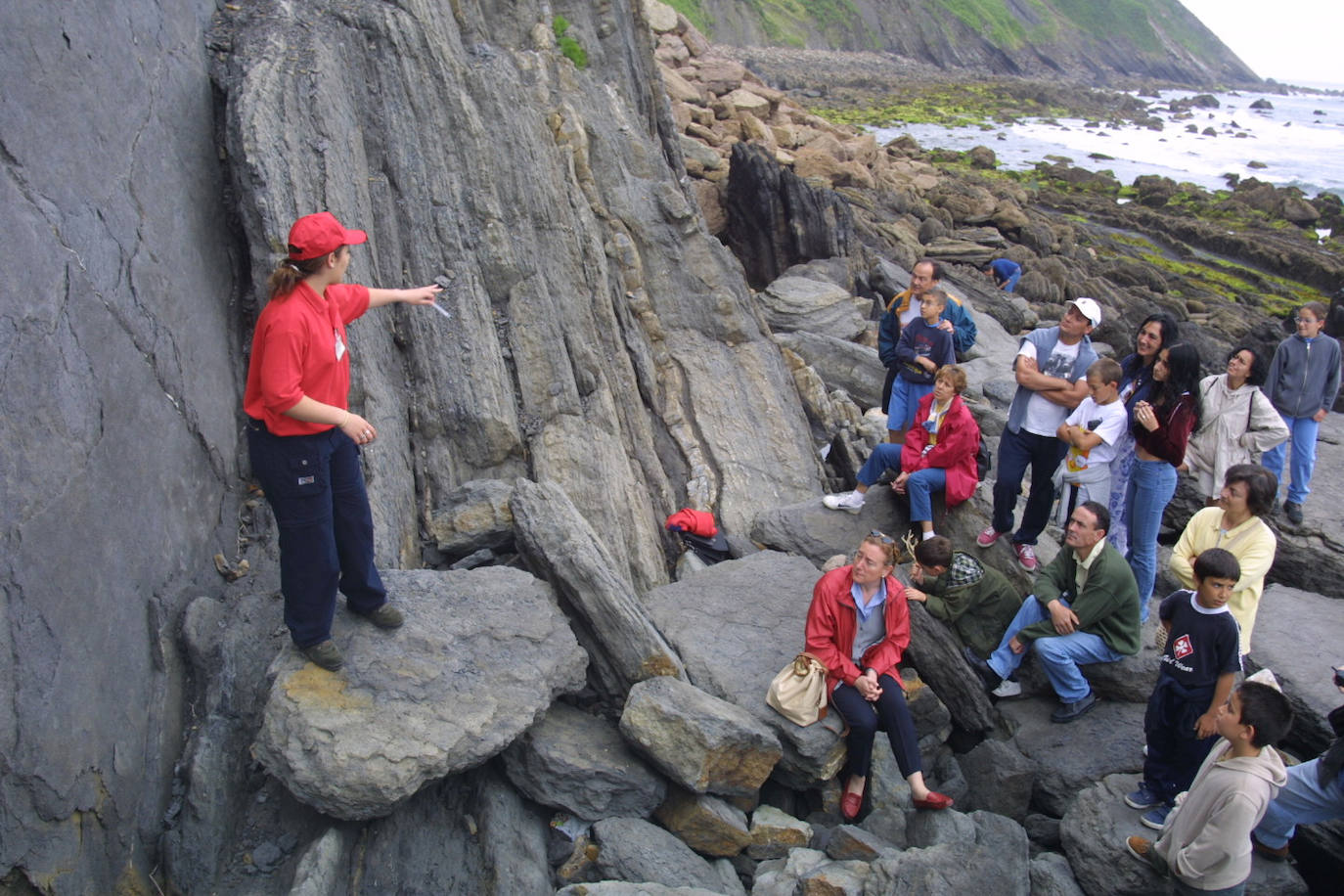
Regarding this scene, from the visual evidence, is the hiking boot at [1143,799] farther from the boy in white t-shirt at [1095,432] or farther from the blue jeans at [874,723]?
the boy in white t-shirt at [1095,432]

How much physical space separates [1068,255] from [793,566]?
27676mm

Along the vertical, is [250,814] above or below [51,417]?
below

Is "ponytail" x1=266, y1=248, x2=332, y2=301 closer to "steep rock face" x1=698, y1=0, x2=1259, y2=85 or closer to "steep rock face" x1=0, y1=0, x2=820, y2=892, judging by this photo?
"steep rock face" x1=0, y1=0, x2=820, y2=892

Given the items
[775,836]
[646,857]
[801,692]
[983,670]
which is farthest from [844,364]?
[646,857]

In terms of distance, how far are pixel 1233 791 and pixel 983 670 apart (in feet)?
10.2

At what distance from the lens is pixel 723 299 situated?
14039 millimetres

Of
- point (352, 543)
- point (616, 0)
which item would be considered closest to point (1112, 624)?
point (352, 543)

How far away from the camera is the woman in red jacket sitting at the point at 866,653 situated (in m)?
7.33

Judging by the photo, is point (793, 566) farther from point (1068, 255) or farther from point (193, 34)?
point (1068, 255)

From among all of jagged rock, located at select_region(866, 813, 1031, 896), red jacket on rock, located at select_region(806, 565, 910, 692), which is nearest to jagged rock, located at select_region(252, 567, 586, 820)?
red jacket on rock, located at select_region(806, 565, 910, 692)

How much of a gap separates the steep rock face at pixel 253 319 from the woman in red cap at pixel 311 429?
42.9 inches

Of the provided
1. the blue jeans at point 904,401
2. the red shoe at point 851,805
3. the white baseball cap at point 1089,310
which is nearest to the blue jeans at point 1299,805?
the red shoe at point 851,805

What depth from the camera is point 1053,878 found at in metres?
6.74

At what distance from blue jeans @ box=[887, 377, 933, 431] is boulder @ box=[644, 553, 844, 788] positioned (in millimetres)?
2497
